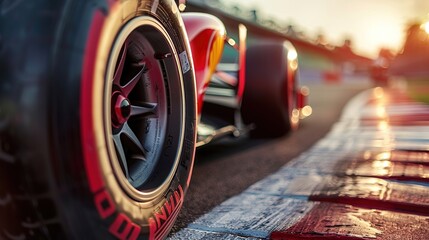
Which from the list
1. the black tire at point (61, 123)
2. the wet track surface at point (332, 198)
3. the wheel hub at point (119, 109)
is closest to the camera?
the black tire at point (61, 123)

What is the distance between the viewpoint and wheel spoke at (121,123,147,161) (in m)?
1.50

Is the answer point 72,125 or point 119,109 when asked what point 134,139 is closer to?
point 119,109

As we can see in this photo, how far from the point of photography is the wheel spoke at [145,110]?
1532 mm

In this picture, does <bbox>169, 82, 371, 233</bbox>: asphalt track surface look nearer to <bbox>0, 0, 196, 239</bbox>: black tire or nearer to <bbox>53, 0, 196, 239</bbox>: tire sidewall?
<bbox>53, 0, 196, 239</bbox>: tire sidewall

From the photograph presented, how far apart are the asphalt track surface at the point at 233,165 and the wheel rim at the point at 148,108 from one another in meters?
0.37

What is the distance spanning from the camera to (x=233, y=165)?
318 cm

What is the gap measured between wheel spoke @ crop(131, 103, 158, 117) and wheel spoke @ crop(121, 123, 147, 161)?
0.05 metres

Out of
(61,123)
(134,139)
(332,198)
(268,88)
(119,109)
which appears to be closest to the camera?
(61,123)

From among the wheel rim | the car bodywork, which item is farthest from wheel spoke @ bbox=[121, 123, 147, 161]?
the car bodywork

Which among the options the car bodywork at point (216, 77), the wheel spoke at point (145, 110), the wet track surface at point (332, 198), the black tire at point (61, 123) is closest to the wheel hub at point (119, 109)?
the wheel spoke at point (145, 110)

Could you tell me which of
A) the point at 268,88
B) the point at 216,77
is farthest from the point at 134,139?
the point at 268,88

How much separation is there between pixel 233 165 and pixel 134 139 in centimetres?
173

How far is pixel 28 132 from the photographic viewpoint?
0.99 m

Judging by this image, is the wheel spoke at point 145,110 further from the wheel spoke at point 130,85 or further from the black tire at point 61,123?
the black tire at point 61,123
